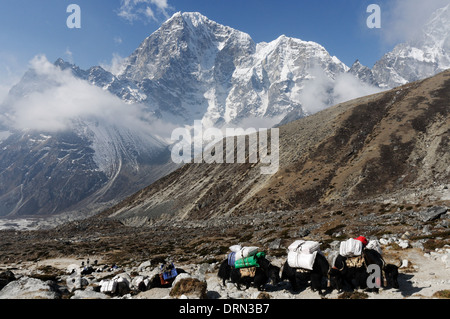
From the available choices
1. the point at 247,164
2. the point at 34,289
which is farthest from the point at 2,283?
the point at 247,164

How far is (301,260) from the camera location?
1262cm

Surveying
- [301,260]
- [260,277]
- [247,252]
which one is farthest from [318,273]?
[247,252]

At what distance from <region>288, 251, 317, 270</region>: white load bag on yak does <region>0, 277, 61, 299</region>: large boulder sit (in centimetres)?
1073

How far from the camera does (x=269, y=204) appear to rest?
74.2 metres

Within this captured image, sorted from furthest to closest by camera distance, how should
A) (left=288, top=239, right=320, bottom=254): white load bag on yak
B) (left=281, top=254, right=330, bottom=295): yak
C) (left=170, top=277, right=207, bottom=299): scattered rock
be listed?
(left=288, top=239, right=320, bottom=254): white load bag on yak
(left=281, top=254, right=330, bottom=295): yak
(left=170, top=277, right=207, bottom=299): scattered rock

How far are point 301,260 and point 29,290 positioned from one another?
1243 centimetres

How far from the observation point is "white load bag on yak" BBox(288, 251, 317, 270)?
40.6 ft

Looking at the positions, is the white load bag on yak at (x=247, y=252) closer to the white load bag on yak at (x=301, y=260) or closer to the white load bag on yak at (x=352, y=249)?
the white load bag on yak at (x=301, y=260)

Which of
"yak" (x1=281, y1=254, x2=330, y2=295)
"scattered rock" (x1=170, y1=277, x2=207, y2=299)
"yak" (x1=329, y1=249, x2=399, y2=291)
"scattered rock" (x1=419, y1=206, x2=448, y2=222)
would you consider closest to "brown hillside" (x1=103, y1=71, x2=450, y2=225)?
"scattered rock" (x1=419, y1=206, x2=448, y2=222)

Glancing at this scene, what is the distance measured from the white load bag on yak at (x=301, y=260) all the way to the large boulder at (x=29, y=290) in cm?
1073

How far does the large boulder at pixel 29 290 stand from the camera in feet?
42.4

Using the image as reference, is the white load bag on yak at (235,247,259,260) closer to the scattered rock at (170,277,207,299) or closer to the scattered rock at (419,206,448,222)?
the scattered rock at (170,277,207,299)

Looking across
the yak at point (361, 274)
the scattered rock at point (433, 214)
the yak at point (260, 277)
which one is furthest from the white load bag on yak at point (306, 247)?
the scattered rock at point (433, 214)
